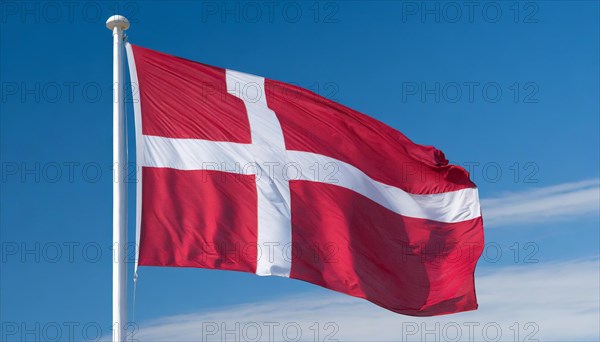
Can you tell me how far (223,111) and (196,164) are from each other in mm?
1096

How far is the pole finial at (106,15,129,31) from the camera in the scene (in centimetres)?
1288

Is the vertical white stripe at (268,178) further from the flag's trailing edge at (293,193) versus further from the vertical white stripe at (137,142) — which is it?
the vertical white stripe at (137,142)

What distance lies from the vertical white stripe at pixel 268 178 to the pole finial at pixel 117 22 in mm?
1764

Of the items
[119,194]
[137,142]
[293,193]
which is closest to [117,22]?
[137,142]

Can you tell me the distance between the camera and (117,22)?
12906 millimetres

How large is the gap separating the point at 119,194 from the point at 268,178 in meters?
2.44

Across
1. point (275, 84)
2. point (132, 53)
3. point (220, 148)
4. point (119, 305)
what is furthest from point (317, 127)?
point (119, 305)

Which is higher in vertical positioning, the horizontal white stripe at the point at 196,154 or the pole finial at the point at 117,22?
the pole finial at the point at 117,22

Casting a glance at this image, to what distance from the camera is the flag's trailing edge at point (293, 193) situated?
42.2ft

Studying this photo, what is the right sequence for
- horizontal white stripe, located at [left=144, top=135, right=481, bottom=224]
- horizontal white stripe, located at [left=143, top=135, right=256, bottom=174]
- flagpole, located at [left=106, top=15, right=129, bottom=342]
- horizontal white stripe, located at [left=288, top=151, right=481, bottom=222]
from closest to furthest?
flagpole, located at [left=106, top=15, right=129, bottom=342]
horizontal white stripe, located at [left=143, top=135, right=256, bottom=174]
horizontal white stripe, located at [left=144, top=135, right=481, bottom=224]
horizontal white stripe, located at [left=288, top=151, right=481, bottom=222]

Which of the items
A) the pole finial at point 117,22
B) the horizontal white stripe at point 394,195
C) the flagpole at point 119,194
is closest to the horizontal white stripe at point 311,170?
the horizontal white stripe at point 394,195

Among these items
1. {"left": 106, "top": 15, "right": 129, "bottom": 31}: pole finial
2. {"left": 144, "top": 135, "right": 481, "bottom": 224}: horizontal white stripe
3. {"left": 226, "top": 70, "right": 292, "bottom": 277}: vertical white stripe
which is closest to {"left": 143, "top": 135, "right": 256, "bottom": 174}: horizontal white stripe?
{"left": 144, "top": 135, "right": 481, "bottom": 224}: horizontal white stripe

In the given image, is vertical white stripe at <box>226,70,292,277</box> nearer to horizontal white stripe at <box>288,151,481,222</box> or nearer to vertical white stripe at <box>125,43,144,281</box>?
horizontal white stripe at <box>288,151,481,222</box>

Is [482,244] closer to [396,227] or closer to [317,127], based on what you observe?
[396,227]
